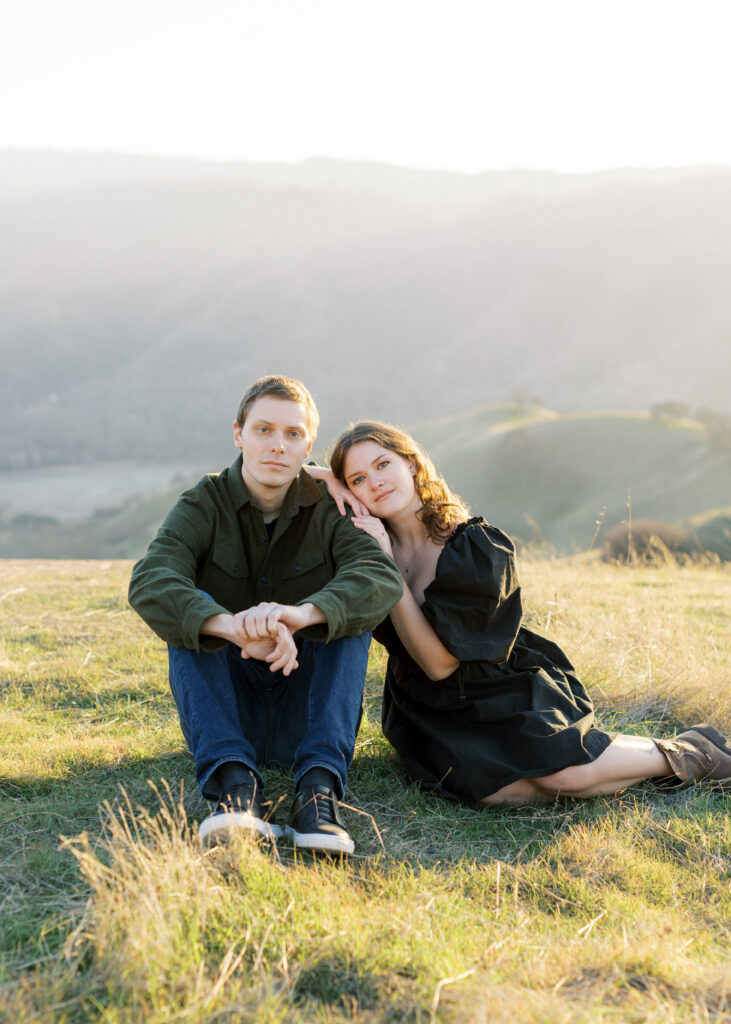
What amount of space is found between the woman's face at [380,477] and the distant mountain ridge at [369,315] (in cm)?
11410

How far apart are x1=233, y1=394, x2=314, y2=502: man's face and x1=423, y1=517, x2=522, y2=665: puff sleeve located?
0.77 m

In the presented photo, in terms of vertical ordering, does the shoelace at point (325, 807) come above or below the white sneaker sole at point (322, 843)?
above

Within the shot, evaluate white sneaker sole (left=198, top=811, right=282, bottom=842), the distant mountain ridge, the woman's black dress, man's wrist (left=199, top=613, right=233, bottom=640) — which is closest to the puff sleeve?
the woman's black dress

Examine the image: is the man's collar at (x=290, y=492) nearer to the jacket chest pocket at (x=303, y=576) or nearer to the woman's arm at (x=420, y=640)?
the jacket chest pocket at (x=303, y=576)

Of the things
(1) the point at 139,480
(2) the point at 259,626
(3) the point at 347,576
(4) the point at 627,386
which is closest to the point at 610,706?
(3) the point at 347,576

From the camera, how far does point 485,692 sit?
334 cm

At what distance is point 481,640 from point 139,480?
10545 centimetres

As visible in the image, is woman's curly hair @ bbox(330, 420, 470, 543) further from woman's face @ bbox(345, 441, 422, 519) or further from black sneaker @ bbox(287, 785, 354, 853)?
black sneaker @ bbox(287, 785, 354, 853)

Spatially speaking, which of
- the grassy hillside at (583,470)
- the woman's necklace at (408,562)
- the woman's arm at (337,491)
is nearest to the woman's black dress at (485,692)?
the woman's necklace at (408,562)

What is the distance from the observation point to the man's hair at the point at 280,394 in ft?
11.5

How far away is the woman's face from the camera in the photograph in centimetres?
352

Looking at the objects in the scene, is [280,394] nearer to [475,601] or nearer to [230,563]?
[230,563]

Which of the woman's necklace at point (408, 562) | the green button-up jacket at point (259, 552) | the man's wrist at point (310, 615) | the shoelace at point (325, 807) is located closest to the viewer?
the shoelace at point (325, 807)

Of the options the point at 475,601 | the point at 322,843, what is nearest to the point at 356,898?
the point at 322,843
